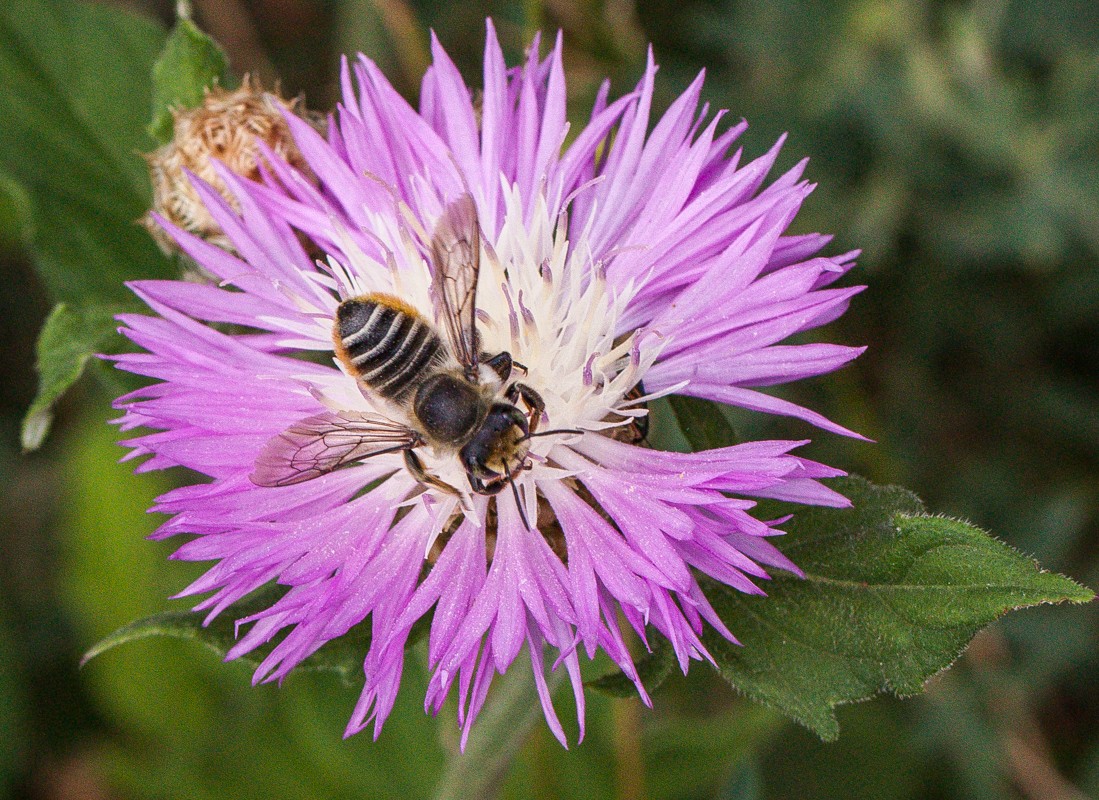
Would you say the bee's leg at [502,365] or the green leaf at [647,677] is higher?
the bee's leg at [502,365]

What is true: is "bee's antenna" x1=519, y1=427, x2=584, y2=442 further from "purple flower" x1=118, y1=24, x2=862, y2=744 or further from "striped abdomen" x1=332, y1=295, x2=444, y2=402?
"striped abdomen" x1=332, y1=295, x2=444, y2=402

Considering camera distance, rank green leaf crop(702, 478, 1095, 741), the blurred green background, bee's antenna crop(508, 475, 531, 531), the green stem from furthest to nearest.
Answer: the blurred green background < the green stem < bee's antenna crop(508, 475, 531, 531) < green leaf crop(702, 478, 1095, 741)

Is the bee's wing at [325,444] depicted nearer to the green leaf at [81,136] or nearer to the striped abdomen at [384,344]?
the striped abdomen at [384,344]

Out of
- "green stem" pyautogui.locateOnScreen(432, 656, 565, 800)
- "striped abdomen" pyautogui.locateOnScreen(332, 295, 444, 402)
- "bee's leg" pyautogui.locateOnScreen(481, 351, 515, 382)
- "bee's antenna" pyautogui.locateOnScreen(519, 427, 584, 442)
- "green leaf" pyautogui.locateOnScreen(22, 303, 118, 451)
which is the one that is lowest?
"green stem" pyautogui.locateOnScreen(432, 656, 565, 800)

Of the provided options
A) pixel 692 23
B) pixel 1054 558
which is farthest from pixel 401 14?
pixel 1054 558

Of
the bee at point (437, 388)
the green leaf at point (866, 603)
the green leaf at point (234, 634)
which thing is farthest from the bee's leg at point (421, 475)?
the green leaf at point (866, 603)

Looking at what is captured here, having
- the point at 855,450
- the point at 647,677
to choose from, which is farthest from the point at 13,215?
the point at 647,677

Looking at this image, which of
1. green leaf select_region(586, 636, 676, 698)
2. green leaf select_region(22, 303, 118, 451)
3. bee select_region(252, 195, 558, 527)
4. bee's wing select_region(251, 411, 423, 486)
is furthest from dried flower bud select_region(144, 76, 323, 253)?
green leaf select_region(586, 636, 676, 698)

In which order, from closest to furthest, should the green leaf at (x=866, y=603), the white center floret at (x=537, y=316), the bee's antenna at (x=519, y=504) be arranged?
the green leaf at (x=866, y=603) → the bee's antenna at (x=519, y=504) → the white center floret at (x=537, y=316)
